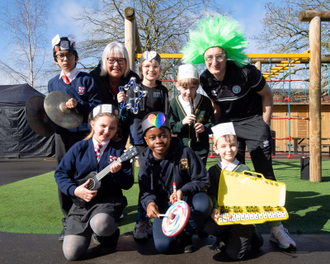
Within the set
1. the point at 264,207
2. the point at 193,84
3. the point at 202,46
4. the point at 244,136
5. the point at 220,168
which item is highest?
the point at 202,46

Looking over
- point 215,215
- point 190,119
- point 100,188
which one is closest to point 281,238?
point 215,215

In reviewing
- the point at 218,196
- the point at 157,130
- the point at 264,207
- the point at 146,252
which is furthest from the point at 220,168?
the point at 146,252

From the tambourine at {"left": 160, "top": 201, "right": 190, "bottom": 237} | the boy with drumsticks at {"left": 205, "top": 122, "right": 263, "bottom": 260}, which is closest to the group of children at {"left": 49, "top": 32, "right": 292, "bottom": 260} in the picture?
the boy with drumsticks at {"left": 205, "top": 122, "right": 263, "bottom": 260}

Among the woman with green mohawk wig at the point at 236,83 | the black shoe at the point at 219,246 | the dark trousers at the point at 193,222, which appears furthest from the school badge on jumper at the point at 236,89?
the black shoe at the point at 219,246

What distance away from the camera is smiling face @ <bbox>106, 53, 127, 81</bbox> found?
3.15m

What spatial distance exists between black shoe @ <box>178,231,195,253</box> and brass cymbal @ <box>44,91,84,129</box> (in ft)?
4.85

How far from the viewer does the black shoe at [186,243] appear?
2.34 meters

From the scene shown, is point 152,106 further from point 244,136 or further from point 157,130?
point 244,136

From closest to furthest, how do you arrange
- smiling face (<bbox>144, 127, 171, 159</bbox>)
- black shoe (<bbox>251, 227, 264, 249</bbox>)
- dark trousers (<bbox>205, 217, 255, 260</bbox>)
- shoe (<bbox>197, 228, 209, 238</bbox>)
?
dark trousers (<bbox>205, 217, 255, 260</bbox>)
black shoe (<bbox>251, 227, 264, 249</bbox>)
smiling face (<bbox>144, 127, 171, 159</bbox>)
shoe (<bbox>197, 228, 209, 238</bbox>)

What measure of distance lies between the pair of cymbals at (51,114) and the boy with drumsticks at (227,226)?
1425mm

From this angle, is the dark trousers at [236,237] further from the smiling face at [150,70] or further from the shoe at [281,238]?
the smiling face at [150,70]

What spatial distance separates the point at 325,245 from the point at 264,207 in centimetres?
67

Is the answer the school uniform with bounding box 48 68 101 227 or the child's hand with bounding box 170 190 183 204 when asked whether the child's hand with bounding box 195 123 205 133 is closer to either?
the child's hand with bounding box 170 190 183 204

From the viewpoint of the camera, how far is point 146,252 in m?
2.36
